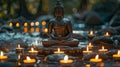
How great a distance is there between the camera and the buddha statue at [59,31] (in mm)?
10406

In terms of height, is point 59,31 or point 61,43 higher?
point 59,31

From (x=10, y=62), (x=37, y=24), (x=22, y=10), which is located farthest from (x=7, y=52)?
(x=22, y=10)

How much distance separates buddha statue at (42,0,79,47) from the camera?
10406mm

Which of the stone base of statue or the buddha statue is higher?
the buddha statue

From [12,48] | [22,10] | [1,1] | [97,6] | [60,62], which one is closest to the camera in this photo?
[60,62]

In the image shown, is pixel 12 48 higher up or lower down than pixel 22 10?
lower down

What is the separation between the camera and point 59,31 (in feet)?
35.1

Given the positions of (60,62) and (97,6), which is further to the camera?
(97,6)

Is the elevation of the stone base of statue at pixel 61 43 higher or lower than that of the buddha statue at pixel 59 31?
lower

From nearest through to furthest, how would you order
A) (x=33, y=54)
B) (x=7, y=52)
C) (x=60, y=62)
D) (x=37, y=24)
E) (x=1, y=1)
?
(x=60, y=62) → (x=33, y=54) → (x=7, y=52) → (x=37, y=24) → (x=1, y=1)

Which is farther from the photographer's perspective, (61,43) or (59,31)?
(59,31)

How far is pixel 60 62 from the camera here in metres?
8.10

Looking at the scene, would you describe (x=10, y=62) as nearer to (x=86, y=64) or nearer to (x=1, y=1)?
(x=86, y=64)

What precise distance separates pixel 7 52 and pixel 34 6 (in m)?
23.6
